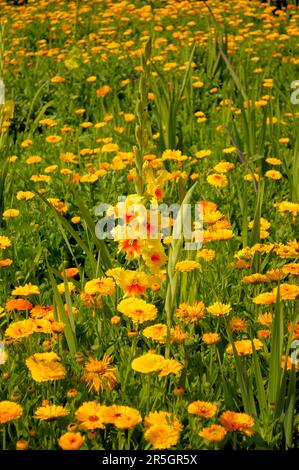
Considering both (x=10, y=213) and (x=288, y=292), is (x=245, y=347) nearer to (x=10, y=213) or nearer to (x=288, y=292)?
(x=288, y=292)

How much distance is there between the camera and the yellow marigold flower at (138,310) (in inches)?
72.7

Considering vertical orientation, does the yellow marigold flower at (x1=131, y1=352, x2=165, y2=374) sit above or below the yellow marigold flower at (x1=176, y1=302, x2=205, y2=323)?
above

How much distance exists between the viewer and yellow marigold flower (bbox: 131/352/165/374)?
5.26 ft

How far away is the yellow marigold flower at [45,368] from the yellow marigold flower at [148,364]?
0.56 ft

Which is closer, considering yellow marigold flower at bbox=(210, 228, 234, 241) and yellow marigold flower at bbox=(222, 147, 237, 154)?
yellow marigold flower at bbox=(210, 228, 234, 241)

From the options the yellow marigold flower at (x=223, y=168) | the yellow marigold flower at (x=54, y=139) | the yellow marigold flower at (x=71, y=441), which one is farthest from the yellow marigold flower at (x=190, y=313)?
the yellow marigold flower at (x=54, y=139)

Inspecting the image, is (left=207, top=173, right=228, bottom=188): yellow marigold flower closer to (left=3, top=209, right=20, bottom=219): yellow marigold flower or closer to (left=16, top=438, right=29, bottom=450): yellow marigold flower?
(left=3, top=209, right=20, bottom=219): yellow marigold flower

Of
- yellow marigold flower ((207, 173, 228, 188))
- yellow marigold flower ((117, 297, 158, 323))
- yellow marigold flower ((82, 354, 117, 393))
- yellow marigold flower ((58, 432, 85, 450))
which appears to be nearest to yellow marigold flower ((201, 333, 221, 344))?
yellow marigold flower ((117, 297, 158, 323))

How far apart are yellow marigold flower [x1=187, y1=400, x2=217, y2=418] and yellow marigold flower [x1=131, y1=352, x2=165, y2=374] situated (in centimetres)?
12

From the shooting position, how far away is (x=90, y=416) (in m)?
1.50

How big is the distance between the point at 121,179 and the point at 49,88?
202cm

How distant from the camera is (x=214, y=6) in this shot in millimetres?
6840

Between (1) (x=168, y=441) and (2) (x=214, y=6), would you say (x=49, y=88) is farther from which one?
(1) (x=168, y=441)

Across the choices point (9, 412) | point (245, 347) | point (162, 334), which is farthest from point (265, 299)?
point (9, 412)
